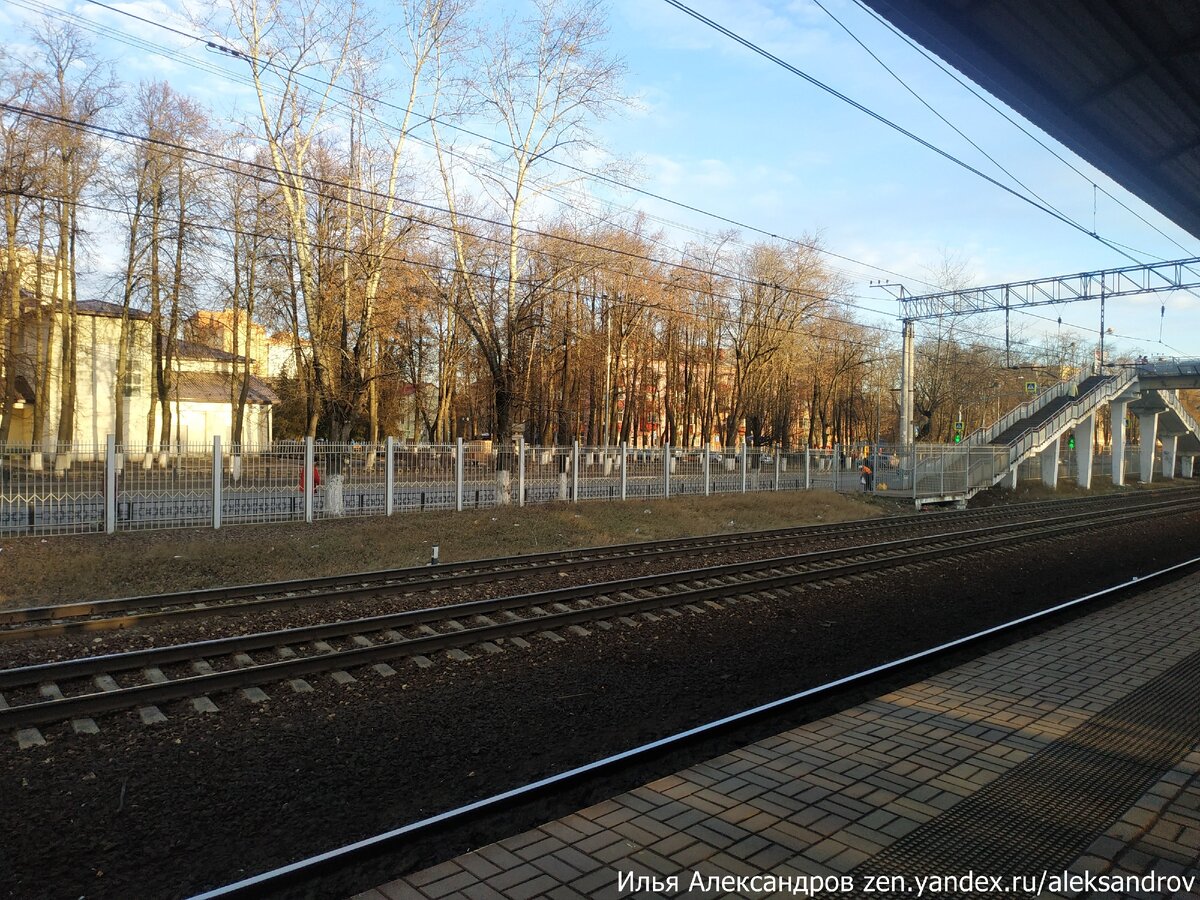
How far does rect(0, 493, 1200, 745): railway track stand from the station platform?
12.7 feet

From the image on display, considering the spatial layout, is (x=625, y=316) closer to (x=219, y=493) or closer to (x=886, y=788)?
(x=219, y=493)

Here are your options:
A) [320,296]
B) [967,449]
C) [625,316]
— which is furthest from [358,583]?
[625,316]

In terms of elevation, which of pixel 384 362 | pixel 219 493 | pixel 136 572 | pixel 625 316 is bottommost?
pixel 136 572

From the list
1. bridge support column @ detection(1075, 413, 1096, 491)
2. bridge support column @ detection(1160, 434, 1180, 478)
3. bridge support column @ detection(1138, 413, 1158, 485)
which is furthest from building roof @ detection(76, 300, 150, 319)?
bridge support column @ detection(1160, 434, 1180, 478)

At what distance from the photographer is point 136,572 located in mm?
13500

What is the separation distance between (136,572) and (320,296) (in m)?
12.8

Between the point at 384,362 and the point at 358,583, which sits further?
the point at 384,362

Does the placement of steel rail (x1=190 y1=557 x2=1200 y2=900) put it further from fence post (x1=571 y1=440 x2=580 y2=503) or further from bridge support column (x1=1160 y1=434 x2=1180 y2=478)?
bridge support column (x1=1160 y1=434 x2=1180 y2=478)

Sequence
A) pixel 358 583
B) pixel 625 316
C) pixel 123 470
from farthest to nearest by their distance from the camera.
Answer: pixel 625 316, pixel 123 470, pixel 358 583

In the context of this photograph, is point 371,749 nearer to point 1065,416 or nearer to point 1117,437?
point 1065,416

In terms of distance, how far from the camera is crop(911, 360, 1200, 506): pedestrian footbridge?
32.7 meters

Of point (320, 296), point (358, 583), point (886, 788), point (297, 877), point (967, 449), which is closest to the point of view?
point (297, 877)

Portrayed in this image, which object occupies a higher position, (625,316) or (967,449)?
(625,316)

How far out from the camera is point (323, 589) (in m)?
12.1
